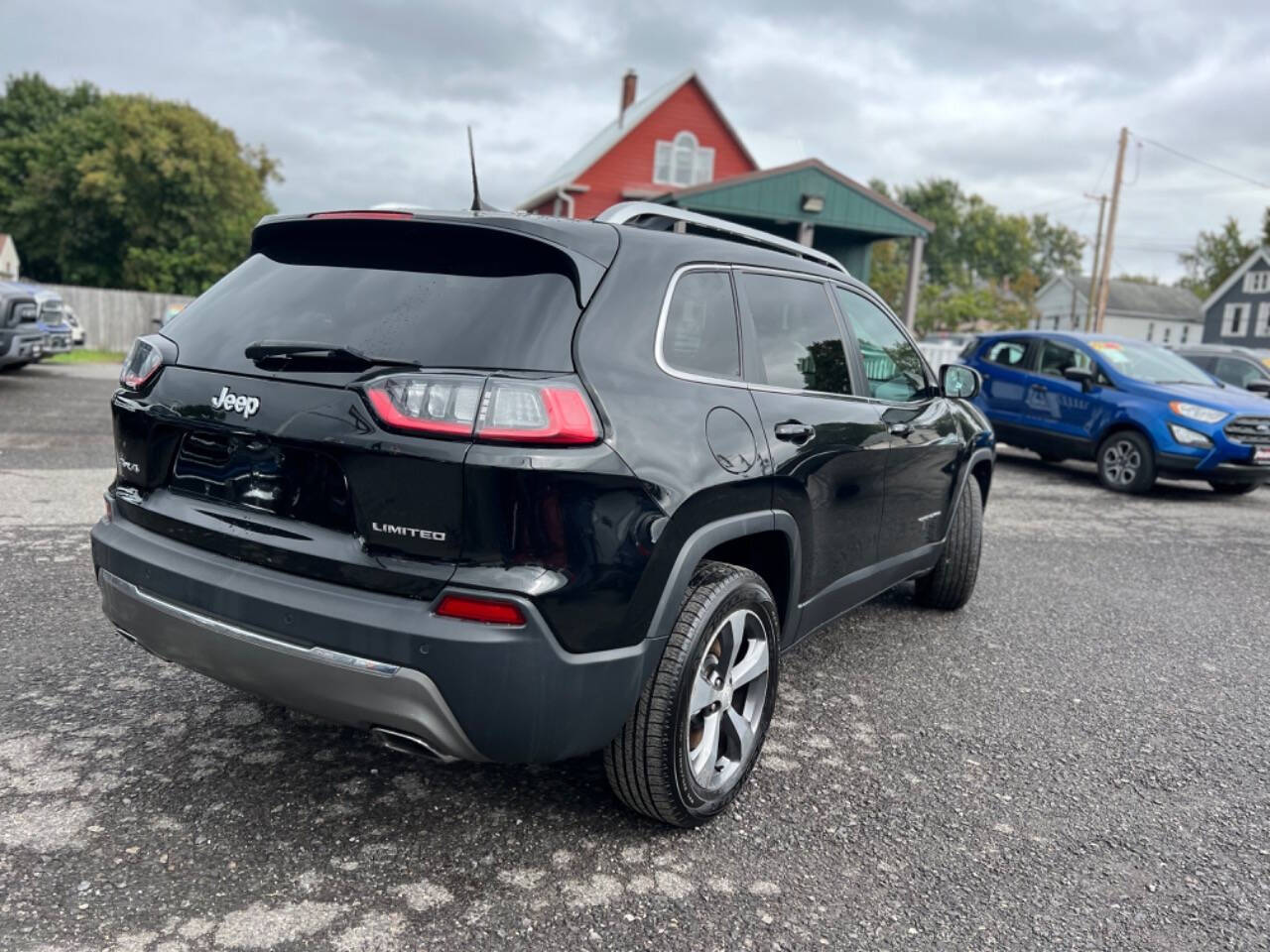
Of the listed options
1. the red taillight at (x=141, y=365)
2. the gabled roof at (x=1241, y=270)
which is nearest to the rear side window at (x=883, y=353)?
the red taillight at (x=141, y=365)

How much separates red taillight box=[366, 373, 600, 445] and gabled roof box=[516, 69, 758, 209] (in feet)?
96.6

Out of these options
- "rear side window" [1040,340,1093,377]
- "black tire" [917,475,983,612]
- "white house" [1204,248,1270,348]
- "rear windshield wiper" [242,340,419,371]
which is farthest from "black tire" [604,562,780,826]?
"white house" [1204,248,1270,348]

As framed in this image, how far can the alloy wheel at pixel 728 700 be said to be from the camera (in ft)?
9.16

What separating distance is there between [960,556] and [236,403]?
12.1ft

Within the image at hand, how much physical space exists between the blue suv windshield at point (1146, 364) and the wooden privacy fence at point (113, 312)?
2216 centimetres

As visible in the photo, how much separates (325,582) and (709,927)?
1.23 m

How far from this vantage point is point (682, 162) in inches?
1332

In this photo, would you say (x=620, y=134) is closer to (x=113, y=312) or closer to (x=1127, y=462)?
(x=113, y=312)

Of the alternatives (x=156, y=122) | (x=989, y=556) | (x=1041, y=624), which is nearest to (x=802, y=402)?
(x=1041, y=624)

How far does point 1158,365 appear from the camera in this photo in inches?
414

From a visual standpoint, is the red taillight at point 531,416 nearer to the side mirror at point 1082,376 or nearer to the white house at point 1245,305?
the side mirror at point 1082,376

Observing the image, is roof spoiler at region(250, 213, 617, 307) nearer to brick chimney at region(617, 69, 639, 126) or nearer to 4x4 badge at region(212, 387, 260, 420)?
4x4 badge at region(212, 387, 260, 420)

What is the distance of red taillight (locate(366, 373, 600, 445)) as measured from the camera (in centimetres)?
226

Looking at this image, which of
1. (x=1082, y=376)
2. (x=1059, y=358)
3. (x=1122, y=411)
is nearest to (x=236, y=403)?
(x=1122, y=411)
